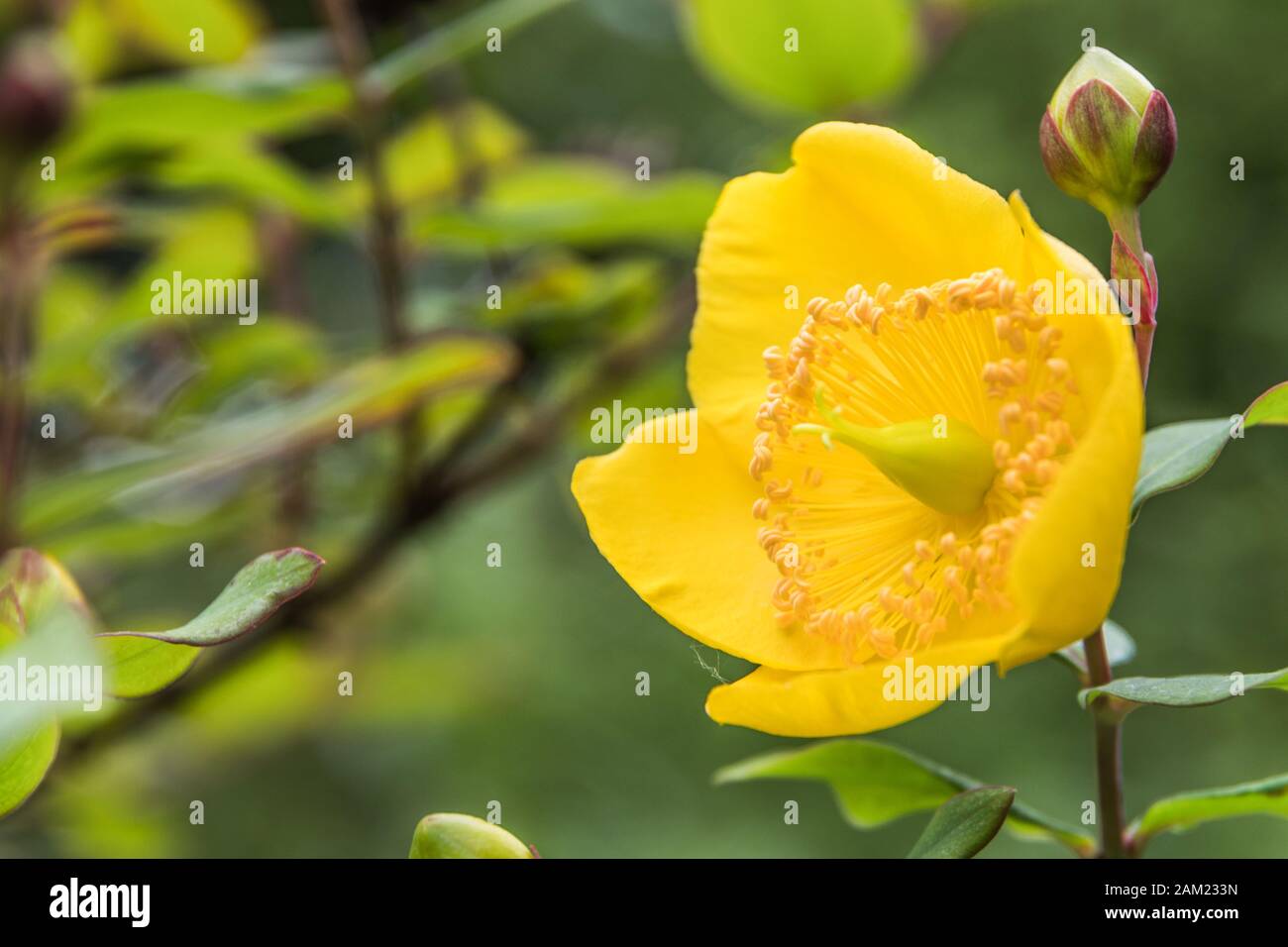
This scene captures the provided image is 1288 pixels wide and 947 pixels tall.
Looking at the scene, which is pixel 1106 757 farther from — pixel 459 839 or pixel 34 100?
pixel 34 100

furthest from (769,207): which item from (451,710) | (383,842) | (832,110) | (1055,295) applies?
(383,842)

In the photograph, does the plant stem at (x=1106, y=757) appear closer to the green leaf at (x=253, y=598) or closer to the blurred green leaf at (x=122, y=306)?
the green leaf at (x=253, y=598)

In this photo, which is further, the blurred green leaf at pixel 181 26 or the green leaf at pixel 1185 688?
the blurred green leaf at pixel 181 26

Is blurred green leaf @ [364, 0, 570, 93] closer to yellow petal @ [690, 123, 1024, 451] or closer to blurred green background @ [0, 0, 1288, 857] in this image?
yellow petal @ [690, 123, 1024, 451]

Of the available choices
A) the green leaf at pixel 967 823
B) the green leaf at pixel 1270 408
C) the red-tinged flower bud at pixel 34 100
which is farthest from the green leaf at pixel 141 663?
the red-tinged flower bud at pixel 34 100

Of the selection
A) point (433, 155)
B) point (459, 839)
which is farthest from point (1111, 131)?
point (433, 155)

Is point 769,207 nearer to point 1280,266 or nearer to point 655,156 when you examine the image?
point 655,156

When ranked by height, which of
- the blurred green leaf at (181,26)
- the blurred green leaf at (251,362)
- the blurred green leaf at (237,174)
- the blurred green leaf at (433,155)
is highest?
the blurred green leaf at (181,26)
